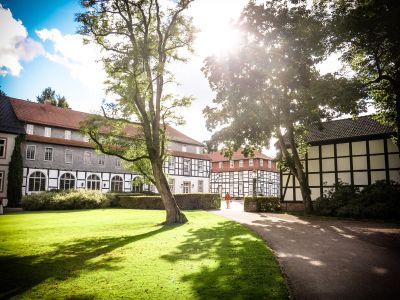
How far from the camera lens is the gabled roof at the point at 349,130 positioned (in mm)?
21984

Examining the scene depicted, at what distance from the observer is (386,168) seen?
69.5ft

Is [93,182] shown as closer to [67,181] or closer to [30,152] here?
[67,181]

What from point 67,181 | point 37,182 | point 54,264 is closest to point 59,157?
point 67,181

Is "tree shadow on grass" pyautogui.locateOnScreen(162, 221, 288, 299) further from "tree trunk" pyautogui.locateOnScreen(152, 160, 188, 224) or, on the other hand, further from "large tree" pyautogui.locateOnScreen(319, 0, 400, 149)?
"large tree" pyautogui.locateOnScreen(319, 0, 400, 149)

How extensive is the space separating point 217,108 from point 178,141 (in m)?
26.4

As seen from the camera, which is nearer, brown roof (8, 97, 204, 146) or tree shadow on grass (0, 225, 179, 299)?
tree shadow on grass (0, 225, 179, 299)

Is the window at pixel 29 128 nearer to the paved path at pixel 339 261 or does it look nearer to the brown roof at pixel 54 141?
the brown roof at pixel 54 141

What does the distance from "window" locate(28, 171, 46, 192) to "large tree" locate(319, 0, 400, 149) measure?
3086 cm

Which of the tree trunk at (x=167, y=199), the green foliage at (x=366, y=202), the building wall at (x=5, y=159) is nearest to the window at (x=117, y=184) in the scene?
the building wall at (x=5, y=159)

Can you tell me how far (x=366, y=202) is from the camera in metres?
18.5

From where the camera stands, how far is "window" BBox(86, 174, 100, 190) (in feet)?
119

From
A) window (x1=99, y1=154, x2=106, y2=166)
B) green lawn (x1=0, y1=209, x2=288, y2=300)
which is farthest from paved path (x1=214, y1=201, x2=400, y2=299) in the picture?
window (x1=99, y1=154, x2=106, y2=166)

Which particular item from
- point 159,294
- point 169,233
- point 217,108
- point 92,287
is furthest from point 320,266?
point 217,108

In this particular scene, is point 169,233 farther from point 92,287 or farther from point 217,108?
point 217,108
